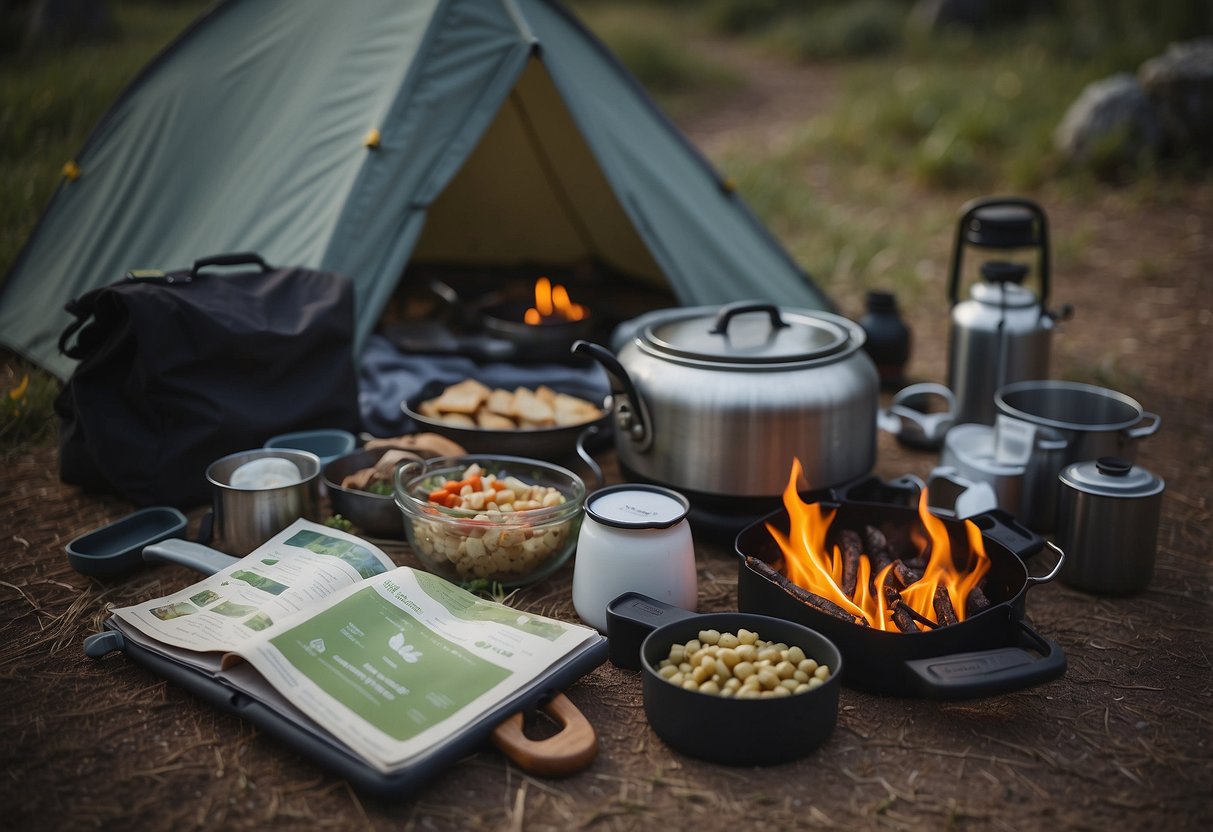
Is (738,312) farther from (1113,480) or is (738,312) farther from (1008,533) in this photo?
(1113,480)

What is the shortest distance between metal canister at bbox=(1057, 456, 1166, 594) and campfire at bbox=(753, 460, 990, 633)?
39cm

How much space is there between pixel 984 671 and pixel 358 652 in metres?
1.29

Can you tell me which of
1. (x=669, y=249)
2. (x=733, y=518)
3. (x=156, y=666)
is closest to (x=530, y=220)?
(x=669, y=249)

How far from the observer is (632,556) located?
2.48 meters

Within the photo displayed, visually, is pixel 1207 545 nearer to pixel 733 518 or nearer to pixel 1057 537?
pixel 1057 537

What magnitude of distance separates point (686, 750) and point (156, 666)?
118 cm

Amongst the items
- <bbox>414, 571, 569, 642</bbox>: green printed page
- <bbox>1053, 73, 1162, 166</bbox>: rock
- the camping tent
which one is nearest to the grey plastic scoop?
<bbox>414, 571, 569, 642</bbox>: green printed page

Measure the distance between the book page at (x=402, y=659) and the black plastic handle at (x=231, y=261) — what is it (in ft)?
4.32

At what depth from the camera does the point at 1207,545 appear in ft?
10.2

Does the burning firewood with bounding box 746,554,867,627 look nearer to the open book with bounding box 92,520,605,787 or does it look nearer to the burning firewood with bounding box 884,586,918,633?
the burning firewood with bounding box 884,586,918,633

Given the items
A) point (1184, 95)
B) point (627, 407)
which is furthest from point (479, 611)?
point (1184, 95)

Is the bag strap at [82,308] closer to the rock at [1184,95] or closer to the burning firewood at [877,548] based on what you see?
the burning firewood at [877,548]

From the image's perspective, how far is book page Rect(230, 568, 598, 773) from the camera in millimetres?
2035

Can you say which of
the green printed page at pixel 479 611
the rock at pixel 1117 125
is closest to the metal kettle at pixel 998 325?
the green printed page at pixel 479 611
